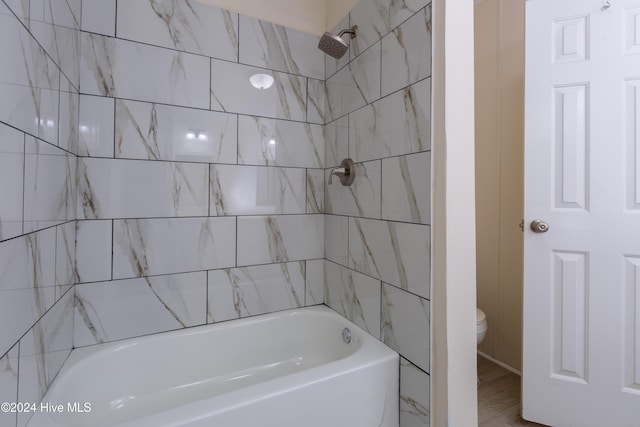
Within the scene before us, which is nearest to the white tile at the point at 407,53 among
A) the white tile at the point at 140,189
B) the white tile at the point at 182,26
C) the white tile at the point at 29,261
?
the white tile at the point at 182,26

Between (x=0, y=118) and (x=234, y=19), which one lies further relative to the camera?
(x=234, y=19)

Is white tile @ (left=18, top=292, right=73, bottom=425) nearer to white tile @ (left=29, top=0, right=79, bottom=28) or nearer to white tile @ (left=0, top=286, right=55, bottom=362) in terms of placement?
white tile @ (left=0, top=286, right=55, bottom=362)

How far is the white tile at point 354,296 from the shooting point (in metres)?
1.37

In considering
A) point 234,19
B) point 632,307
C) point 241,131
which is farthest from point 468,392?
point 234,19

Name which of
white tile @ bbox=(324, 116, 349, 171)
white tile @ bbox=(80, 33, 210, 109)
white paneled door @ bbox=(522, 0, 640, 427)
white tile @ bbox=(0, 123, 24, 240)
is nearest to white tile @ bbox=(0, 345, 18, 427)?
white tile @ bbox=(0, 123, 24, 240)

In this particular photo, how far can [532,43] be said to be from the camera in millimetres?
1545

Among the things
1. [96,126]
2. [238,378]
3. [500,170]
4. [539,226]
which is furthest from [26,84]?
[500,170]

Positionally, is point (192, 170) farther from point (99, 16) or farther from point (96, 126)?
point (99, 16)

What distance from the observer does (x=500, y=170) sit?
81.6 inches

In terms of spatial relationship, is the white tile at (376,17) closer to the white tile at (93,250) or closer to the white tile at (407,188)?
the white tile at (407,188)

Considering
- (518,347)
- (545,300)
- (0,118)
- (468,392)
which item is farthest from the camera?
(518,347)

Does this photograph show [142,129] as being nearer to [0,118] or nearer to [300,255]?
[0,118]

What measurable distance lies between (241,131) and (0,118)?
3.21 ft

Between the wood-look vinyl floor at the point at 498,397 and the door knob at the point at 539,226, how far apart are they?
1004 millimetres
